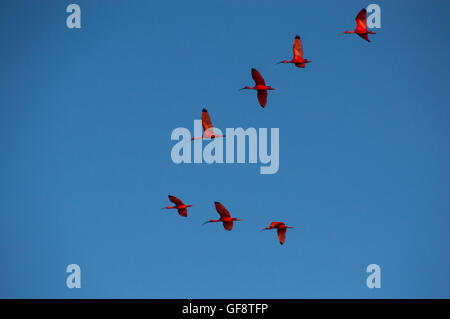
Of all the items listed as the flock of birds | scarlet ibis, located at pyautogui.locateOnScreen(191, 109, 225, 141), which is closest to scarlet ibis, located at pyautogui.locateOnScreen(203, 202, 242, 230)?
the flock of birds

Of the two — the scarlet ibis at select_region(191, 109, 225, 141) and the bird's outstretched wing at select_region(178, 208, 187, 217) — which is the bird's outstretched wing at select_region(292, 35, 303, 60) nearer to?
the scarlet ibis at select_region(191, 109, 225, 141)

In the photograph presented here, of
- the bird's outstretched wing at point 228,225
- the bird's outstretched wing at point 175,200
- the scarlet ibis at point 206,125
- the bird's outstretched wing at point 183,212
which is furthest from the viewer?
the bird's outstretched wing at point 183,212

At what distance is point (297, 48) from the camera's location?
17.1m

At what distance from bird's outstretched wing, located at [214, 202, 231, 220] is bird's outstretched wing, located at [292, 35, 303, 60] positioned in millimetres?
3616

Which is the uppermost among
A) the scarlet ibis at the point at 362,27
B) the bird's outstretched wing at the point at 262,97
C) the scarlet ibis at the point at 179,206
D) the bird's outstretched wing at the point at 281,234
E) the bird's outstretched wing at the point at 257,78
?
the scarlet ibis at the point at 362,27

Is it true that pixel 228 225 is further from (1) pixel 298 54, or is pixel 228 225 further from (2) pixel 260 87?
(1) pixel 298 54

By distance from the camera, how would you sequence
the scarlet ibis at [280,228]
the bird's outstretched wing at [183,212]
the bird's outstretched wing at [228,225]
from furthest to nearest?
the bird's outstretched wing at [183,212], the bird's outstretched wing at [228,225], the scarlet ibis at [280,228]

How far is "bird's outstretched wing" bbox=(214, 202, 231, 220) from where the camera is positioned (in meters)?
17.1

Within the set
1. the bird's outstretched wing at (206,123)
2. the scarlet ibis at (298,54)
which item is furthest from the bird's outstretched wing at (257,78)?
the bird's outstretched wing at (206,123)

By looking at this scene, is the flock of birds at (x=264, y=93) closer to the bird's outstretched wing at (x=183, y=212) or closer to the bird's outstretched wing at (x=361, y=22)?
the bird's outstretched wing at (x=361, y=22)

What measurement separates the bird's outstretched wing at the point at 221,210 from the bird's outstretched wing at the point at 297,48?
3.62 metres

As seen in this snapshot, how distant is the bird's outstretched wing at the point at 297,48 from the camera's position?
1708cm
